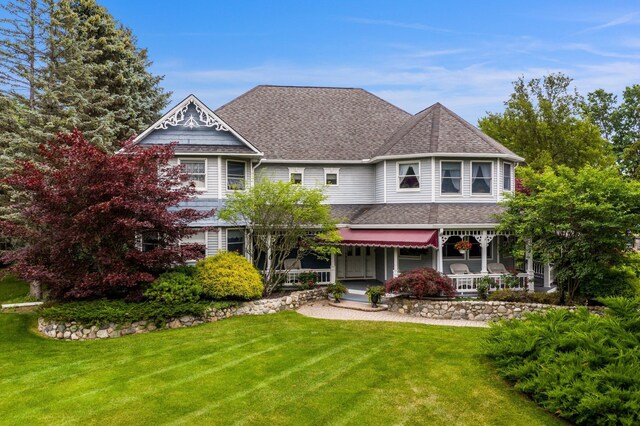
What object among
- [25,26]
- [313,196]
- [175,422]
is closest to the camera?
[175,422]

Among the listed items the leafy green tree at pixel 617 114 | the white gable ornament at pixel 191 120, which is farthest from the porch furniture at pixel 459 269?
the leafy green tree at pixel 617 114

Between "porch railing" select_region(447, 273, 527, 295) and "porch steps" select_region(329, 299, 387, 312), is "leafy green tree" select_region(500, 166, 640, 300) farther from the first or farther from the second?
"porch steps" select_region(329, 299, 387, 312)

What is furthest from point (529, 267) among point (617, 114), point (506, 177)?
point (617, 114)

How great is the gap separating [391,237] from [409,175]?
167 inches

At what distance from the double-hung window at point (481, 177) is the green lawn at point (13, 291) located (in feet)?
78.5

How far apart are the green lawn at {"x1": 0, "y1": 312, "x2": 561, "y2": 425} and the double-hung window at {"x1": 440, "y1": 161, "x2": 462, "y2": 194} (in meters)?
8.80

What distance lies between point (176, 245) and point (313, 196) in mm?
6415

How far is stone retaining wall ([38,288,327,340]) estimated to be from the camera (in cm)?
1466

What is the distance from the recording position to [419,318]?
17266 millimetres

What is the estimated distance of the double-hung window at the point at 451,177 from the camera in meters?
21.5

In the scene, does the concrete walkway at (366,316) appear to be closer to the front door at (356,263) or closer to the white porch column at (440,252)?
the white porch column at (440,252)

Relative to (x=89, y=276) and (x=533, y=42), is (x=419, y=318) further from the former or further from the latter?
(x=533, y=42)

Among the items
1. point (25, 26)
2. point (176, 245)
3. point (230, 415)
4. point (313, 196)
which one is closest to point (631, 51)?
point (313, 196)

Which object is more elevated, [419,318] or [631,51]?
[631,51]
